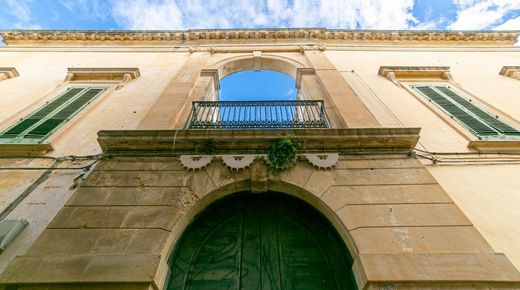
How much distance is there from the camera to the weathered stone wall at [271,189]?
2.86 m

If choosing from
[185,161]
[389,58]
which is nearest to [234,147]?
[185,161]

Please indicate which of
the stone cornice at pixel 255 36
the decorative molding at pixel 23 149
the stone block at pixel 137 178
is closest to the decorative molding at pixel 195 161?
the stone block at pixel 137 178

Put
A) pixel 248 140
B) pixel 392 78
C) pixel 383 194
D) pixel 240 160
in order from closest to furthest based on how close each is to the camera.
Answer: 1. pixel 383 194
2. pixel 240 160
3. pixel 248 140
4. pixel 392 78

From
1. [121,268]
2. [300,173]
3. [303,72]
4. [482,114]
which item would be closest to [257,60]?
[303,72]

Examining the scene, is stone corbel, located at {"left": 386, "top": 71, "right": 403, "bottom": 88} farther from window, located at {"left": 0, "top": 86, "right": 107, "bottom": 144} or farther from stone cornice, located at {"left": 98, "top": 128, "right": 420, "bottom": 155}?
window, located at {"left": 0, "top": 86, "right": 107, "bottom": 144}

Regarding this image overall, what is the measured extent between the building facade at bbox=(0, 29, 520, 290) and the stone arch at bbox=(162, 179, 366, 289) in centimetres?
3

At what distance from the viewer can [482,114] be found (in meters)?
6.02

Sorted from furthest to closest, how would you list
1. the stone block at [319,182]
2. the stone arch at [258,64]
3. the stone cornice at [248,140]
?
1. the stone arch at [258,64]
2. the stone cornice at [248,140]
3. the stone block at [319,182]

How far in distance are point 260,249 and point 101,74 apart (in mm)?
7424

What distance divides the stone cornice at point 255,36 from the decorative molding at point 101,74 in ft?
9.67

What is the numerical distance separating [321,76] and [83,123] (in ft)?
20.5

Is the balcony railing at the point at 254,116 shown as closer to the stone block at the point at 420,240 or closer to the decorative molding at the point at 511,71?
the stone block at the point at 420,240

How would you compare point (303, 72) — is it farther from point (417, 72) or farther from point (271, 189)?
point (271, 189)

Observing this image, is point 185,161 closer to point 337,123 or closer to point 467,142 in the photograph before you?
point 337,123
